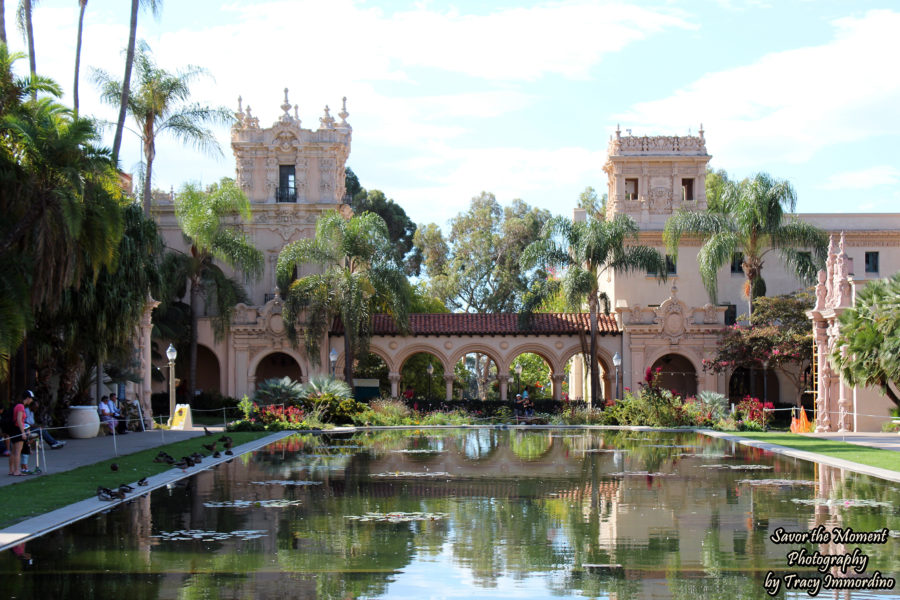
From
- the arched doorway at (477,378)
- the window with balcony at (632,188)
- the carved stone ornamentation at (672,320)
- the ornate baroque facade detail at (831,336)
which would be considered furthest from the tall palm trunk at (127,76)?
the arched doorway at (477,378)

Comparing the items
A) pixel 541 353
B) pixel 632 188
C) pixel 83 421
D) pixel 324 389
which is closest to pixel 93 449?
pixel 83 421

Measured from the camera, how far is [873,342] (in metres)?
30.0

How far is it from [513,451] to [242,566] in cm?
1604

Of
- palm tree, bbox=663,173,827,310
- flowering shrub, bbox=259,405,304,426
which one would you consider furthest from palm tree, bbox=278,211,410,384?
palm tree, bbox=663,173,827,310

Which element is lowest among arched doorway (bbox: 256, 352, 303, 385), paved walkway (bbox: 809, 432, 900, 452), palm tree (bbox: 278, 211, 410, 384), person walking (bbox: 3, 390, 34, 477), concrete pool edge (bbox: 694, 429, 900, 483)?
paved walkway (bbox: 809, 432, 900, 452)

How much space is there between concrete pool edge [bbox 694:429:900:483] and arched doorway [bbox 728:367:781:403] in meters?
16.8

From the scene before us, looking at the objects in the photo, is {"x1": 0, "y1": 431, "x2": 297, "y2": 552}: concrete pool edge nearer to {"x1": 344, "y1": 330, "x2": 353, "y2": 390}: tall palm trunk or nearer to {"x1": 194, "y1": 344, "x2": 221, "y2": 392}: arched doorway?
{"x1": 344, "y1": 330, "x2": 353, "y2": 390}: tall palm trunk

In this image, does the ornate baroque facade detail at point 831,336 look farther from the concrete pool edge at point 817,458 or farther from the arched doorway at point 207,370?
the arched doorway at point 207,370

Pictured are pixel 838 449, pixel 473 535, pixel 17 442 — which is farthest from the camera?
pixel 838 449

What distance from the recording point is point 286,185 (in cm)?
5266

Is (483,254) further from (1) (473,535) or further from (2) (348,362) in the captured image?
(1) (473,535)

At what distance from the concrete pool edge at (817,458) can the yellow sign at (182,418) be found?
1802 centimetres

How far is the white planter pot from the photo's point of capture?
30.1 metres

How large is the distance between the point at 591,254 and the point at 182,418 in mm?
18097
